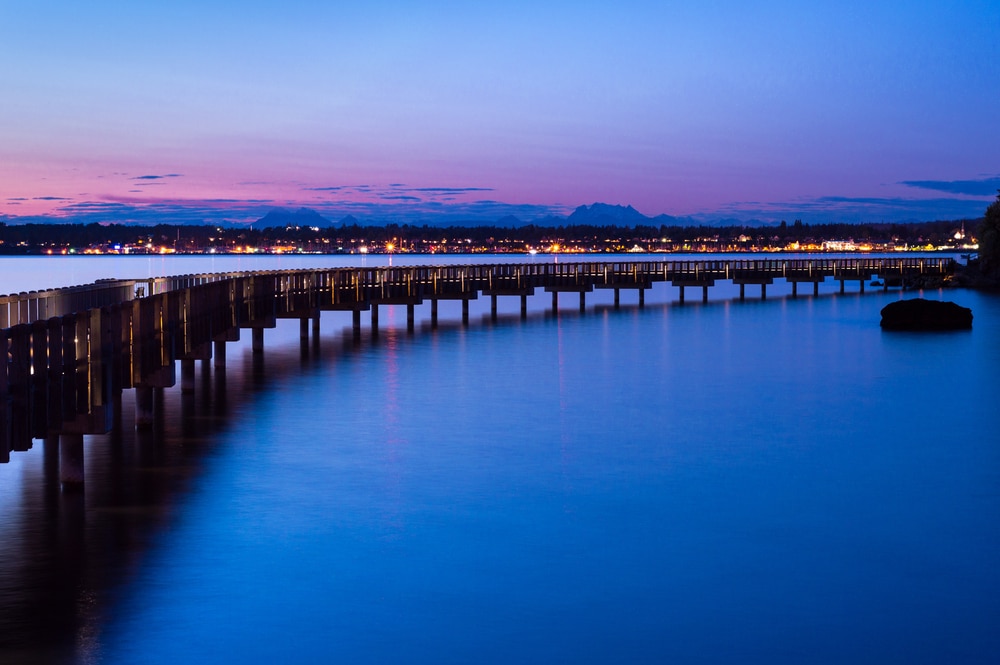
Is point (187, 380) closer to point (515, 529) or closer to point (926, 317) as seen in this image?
point (515, 529)

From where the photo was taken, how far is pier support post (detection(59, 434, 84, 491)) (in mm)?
16734

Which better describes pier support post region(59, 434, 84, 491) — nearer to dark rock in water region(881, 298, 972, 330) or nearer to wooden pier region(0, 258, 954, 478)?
wooden pier region(0, 258, 954, 478)

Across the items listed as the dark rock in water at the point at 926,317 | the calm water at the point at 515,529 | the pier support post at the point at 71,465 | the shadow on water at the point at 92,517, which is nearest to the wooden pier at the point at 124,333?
the pier support post at the point at 71,465

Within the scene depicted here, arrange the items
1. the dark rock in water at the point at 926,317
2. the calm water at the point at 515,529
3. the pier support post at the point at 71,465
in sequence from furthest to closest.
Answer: the dark rock in water at the point at 926,317 < the pier support post at the point at 71,465 < the calm water at the point at 515,529

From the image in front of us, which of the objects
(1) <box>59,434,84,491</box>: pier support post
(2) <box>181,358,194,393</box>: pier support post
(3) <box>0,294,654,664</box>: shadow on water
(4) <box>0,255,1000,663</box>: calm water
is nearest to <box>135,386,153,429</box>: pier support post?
(3) <box>0,294,654,664</box>: shadow on water

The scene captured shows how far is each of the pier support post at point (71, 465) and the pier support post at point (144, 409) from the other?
549cm

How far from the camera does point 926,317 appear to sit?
53.3 meters

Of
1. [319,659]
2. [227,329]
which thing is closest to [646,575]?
[319,659]

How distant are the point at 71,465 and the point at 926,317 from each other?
4436 cm

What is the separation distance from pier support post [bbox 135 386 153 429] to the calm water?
89 cm

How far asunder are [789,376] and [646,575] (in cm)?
2351

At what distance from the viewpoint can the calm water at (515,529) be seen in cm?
1137

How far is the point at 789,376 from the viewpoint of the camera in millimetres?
35906

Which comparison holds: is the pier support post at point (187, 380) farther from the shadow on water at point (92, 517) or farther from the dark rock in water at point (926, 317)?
the dark rock in water at point (926, 317)
